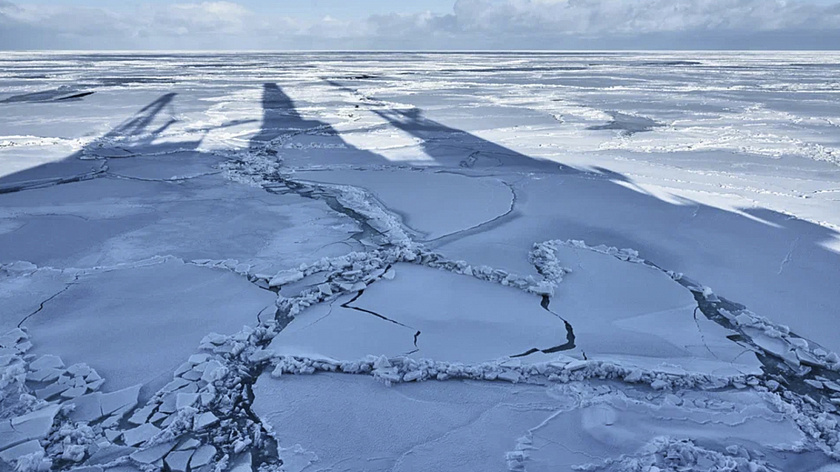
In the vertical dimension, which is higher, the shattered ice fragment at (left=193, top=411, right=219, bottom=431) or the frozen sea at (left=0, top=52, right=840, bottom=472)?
the frozen sea at (left=0, top=52, right=840, bottom=472)

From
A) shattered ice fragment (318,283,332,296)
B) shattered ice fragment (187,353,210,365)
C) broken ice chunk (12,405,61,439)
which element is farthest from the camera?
shattered ice fragment (318,283,332,296)

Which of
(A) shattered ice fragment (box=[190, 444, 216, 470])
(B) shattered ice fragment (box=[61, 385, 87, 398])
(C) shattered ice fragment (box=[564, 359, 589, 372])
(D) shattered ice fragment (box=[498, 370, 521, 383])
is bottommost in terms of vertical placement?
(A) shattered ice fragment (box=[190, 444, 216, 470])

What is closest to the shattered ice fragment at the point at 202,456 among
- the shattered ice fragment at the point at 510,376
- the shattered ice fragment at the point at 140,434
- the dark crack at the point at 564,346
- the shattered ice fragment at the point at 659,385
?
the shattered ice fragment at the point at 140,434

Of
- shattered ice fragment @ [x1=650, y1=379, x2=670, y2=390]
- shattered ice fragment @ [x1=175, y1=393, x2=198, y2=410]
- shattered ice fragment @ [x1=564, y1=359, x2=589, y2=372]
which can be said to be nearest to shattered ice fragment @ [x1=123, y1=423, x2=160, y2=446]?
shattered ice fragment @ [x1=175, y1=393, x2=198, y2=410]

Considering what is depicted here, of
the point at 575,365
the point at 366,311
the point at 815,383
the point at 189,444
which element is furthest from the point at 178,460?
the point at 815,383

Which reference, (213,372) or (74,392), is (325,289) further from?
(74,392)

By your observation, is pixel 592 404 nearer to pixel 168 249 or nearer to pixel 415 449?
pixel 415 449

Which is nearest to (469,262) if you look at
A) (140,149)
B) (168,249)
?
(168,249)

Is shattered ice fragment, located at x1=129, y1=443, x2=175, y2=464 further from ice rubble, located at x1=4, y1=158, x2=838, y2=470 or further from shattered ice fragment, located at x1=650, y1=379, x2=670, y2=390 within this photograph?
shattered ice fragment, located at x1=650, y1=379, x2=670, y2=390
